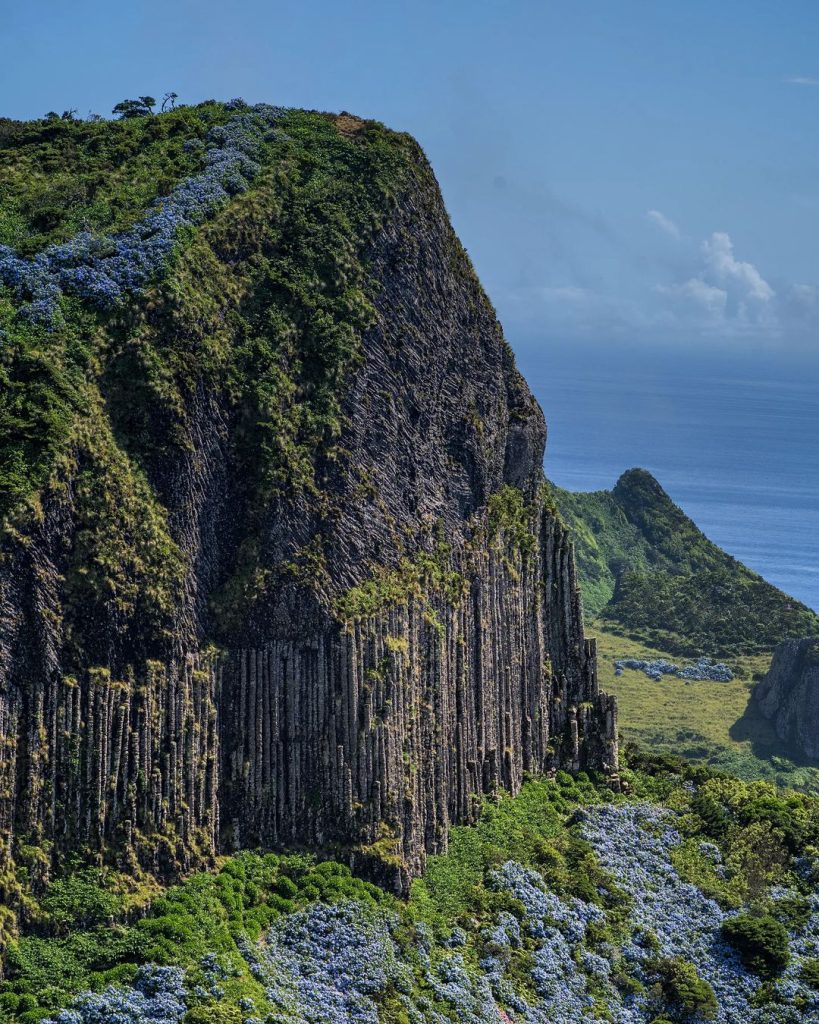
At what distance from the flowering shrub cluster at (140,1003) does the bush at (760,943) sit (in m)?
25.1

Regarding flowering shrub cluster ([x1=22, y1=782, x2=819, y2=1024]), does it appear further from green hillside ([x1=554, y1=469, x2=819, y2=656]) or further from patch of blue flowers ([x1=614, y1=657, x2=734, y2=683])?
green hillside ([x1=554, y1=469, x2=819, y2=656])

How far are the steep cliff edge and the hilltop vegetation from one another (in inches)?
78.2

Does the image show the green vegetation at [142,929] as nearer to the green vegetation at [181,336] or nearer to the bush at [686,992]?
the green vegetation at [181,336]

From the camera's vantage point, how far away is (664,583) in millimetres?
168500

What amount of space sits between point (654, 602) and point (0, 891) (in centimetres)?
11282

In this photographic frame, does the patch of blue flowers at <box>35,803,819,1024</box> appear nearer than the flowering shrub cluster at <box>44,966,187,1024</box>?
No

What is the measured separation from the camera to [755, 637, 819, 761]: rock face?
136 meters

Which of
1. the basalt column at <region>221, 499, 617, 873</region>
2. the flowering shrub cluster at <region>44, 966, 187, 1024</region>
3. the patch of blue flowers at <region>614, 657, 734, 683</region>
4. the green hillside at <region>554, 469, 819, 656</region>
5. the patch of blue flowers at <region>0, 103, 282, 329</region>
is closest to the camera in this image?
the flowering shrub cluster at <region>44, 966, 187, 1024</region>

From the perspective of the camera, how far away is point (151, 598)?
64250mm

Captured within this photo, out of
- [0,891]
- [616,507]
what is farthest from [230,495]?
[616,507]

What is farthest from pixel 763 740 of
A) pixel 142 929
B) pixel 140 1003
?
pixel 140 1003

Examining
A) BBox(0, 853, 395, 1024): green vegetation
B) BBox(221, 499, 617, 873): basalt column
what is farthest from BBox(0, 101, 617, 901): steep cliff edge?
BBox(0, 853, 395, 1024): green vegetation

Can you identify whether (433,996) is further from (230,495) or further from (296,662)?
(230,495)

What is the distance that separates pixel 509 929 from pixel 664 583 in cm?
10215
